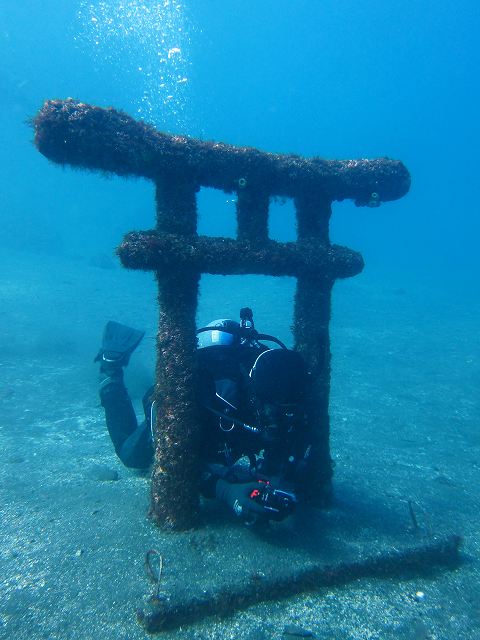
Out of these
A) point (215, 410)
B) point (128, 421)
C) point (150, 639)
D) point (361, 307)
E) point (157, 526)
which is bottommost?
point (150, 639)

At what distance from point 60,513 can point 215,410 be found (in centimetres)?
239

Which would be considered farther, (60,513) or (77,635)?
(60,513)

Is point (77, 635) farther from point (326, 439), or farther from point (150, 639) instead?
point (326, 439)

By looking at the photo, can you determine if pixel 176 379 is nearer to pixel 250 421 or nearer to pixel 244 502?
pixel 250 421

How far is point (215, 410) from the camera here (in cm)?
435

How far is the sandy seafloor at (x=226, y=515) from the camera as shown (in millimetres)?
3611

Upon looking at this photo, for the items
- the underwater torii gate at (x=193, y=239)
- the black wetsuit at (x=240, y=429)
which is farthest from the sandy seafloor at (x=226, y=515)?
the black wetsuit at (x=240, y=429)

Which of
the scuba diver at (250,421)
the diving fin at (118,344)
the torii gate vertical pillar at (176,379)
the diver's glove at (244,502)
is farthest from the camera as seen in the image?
the diving fin at (118,344)

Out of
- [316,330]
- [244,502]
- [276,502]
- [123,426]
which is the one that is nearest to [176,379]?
[244,502]

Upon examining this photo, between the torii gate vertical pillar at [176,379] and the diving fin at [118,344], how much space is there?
3.12 metres

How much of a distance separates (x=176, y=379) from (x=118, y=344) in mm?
3429

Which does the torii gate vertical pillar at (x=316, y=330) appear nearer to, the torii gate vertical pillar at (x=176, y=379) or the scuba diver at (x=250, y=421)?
the scuba diver at (x=250, y=421)

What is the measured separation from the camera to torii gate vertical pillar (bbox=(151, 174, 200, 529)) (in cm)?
444

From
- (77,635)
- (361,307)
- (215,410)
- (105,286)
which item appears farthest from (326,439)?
(105,286)
